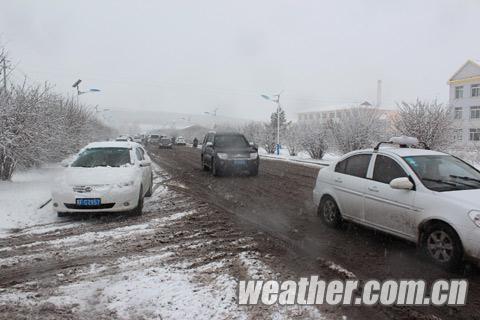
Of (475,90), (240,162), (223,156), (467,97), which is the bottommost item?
(240,162)

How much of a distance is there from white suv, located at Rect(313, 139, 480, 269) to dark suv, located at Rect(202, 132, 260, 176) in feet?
27.0

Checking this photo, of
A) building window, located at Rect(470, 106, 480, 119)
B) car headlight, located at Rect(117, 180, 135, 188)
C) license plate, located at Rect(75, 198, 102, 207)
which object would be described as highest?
building window, located at Rect(470, 106, 480, 119)

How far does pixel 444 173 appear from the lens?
5.70m

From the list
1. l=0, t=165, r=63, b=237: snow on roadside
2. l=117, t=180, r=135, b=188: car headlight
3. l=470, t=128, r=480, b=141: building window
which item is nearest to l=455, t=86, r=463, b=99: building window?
l=470, t=128, r=480, b=141: building window

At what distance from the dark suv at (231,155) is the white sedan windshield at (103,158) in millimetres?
6227

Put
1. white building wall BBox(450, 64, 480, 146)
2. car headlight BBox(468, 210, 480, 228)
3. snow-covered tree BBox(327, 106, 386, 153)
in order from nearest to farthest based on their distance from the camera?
car headlight BBox(468, 210, 480, 228) → snow-covered tree BBox(327, 106, 386, 153) → white building wall BBox(450, 64, 480, 146)

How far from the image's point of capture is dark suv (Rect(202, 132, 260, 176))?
15.4 meters

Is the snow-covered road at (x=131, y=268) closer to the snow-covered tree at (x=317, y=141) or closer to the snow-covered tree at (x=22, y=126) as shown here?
the snow-covered tree at (x=22, y=126)

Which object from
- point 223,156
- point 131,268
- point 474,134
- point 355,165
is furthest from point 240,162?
point 474,134

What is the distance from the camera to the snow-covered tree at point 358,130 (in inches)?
1035

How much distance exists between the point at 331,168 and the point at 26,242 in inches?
219

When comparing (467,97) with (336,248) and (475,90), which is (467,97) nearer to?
(475,90)

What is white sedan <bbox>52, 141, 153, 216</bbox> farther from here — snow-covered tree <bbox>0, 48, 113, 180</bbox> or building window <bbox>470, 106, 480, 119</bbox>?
building window <bbox>470, 106, 480, 119</bbox>

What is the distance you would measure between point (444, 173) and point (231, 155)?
1034cm
